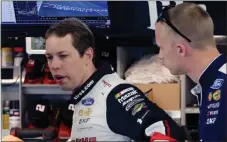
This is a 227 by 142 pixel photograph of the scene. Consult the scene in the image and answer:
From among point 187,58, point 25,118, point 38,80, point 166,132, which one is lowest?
point 25,118

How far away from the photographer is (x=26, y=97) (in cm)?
366

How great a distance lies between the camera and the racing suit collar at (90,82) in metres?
1.73

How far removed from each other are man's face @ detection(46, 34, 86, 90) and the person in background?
362 millimetres

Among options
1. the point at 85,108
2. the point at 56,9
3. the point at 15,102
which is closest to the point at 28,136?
the point at 85,108

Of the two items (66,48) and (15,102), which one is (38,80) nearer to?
(15,102)

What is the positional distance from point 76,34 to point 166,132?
1.70 feet

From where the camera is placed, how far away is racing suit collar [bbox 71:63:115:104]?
1730 millimetres

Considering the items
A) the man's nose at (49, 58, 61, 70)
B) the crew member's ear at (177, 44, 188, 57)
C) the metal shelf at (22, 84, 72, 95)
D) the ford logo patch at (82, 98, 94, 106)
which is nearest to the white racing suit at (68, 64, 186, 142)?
the ford logo patch at (82, 98, 94, 106)

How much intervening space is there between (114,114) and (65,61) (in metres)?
0.27

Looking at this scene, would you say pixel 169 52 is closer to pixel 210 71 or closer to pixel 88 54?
pixel 210 71

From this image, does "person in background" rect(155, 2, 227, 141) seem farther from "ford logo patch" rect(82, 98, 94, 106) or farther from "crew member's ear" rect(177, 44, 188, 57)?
"ford logo patch" rect(82, 98, 94, 106)

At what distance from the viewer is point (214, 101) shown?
4.39 feet

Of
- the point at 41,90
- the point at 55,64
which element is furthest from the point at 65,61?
the point at 41,90

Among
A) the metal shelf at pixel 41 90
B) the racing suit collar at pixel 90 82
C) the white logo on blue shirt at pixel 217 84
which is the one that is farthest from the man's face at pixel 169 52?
the metal shelf at pixel 41 90
